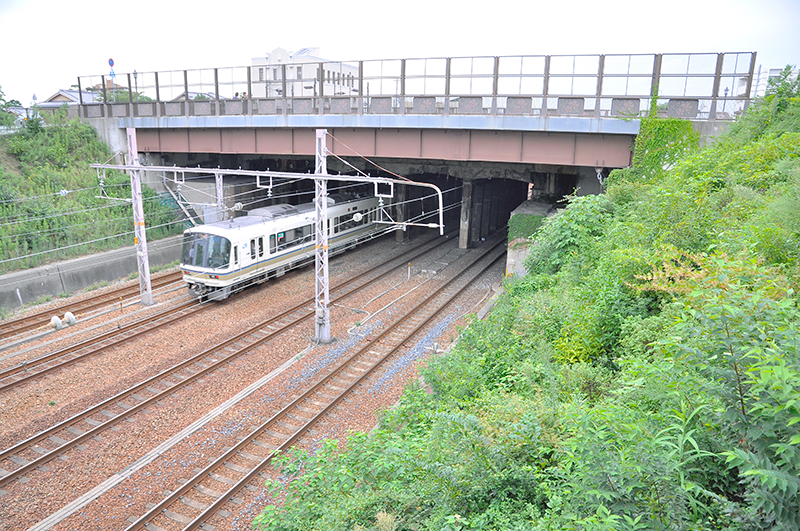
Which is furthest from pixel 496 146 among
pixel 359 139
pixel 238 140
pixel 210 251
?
pixel 238 140

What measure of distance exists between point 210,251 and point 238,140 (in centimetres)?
899

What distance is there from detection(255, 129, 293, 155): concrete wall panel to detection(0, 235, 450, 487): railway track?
925cm

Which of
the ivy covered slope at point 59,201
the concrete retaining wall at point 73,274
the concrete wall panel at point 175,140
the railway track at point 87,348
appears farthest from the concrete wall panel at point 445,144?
the concrete retaining wall at point 73,274

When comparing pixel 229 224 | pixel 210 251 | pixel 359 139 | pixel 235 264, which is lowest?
pixel 235 264

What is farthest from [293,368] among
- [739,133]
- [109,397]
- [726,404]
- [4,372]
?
[739,133]

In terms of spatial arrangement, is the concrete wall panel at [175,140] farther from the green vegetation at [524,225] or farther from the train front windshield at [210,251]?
the green vegetation at [524,225]

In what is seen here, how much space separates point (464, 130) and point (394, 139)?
3.26 m

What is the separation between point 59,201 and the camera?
24719 mm

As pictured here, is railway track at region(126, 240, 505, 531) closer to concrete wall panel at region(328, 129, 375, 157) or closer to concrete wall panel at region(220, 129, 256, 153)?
concrete wall panel at region(328, 129, 375, 157)

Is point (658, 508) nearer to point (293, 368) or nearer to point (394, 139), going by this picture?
point (293, 368)

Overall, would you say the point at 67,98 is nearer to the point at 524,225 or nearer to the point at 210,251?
the point at 210,251

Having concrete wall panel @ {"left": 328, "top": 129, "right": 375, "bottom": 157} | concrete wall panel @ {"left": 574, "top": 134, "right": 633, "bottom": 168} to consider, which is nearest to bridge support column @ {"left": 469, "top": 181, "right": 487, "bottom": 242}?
concrete wall panel @ {"left": 328, "top": 129, "right": 375, "bottom": 157}

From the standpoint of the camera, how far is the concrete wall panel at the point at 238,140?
2506 centimetres

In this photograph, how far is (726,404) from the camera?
3.95 meters
